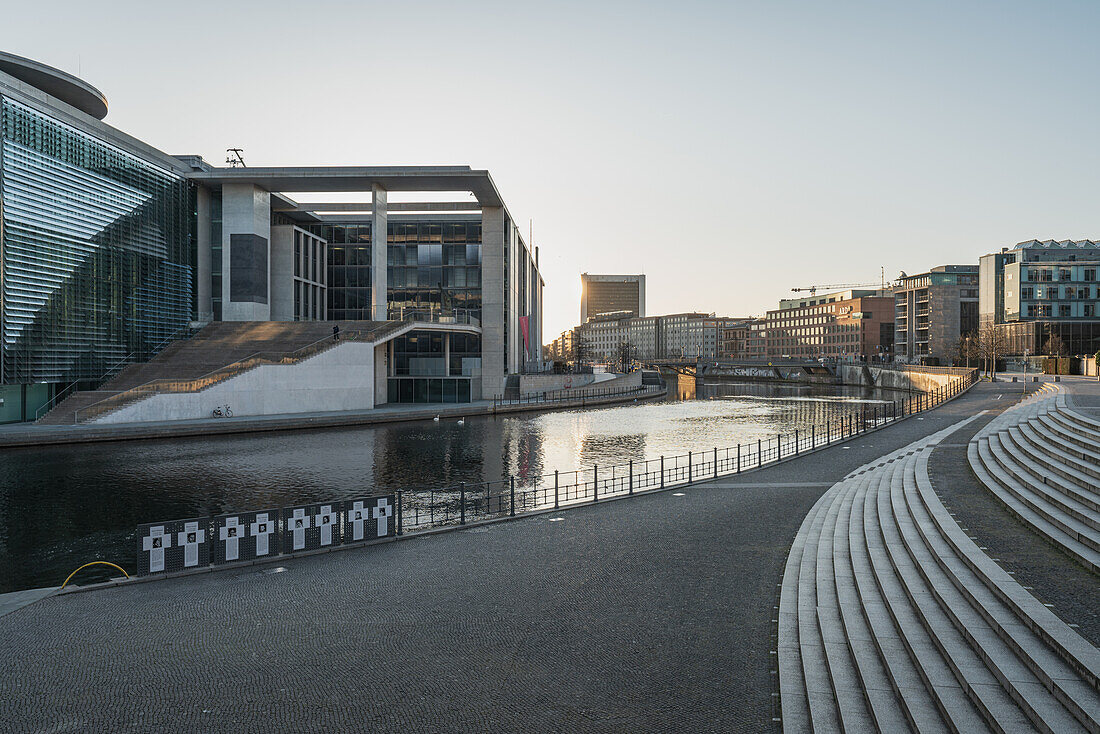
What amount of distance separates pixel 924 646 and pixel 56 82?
61038 mm

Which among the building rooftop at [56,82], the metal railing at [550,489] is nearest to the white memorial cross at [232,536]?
the metal railing at [550,489]

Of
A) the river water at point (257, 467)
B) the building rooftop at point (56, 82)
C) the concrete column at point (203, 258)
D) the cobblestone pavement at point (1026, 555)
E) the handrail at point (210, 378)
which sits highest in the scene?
the building rooftop at point (56, 82)

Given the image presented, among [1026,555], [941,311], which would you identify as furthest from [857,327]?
[1026,555]

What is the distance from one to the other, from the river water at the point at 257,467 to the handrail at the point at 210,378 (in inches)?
A: 219

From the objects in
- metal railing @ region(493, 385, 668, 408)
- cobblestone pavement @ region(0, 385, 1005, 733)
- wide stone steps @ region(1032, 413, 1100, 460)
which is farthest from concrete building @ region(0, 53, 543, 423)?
wide stone steps @ region(1032, 413, 1100, 460)

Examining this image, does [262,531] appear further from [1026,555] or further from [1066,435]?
[1066,435]

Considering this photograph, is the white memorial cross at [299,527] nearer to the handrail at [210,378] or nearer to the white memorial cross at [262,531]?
the white memorial cross at [262,531]

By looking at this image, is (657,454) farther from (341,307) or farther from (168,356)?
(341,307)

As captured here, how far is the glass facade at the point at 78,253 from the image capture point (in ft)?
135

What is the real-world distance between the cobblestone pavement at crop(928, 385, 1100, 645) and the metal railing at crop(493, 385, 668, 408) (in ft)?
145

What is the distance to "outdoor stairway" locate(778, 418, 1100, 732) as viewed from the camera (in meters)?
6.98

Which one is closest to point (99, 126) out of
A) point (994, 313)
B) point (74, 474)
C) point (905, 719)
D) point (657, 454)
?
point (74, 474)

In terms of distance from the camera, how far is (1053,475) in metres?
15.6

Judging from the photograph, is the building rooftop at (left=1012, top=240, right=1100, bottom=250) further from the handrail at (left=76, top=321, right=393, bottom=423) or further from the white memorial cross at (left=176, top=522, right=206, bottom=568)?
the white memorial cross at (left=176, top=522, right=206, bottom=568)
